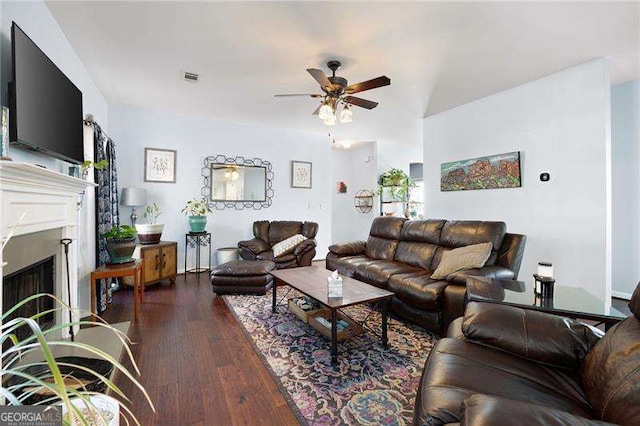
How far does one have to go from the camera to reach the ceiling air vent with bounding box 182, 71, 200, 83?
3248 mm

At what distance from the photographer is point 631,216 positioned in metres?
3.61

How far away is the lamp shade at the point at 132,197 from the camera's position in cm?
411

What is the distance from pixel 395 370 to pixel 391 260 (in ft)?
5.97

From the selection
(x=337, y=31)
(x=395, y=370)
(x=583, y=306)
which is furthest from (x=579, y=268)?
(x=337, y=31)

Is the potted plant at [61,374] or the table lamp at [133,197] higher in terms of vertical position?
the table lamp at [133,197]

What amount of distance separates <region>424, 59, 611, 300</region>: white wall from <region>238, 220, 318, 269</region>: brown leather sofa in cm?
238

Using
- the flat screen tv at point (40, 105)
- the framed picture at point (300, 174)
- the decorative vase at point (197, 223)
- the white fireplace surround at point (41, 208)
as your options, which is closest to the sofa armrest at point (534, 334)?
the white fireplace surround at point (41, 208)

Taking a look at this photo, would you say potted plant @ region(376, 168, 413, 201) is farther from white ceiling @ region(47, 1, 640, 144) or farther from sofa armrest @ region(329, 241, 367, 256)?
sofa armrest @ region(329, 241, 367, 256)

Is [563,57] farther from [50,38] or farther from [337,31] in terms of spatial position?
[50,38]

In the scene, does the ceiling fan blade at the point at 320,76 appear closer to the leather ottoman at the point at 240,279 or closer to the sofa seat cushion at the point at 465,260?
the sofa seat cushion at the point at 465,260

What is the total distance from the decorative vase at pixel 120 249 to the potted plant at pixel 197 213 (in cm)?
151

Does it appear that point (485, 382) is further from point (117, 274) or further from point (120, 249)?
point (120, 249)

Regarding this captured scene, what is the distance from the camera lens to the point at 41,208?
67.3 inches

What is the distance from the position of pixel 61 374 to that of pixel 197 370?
885 millimetres
